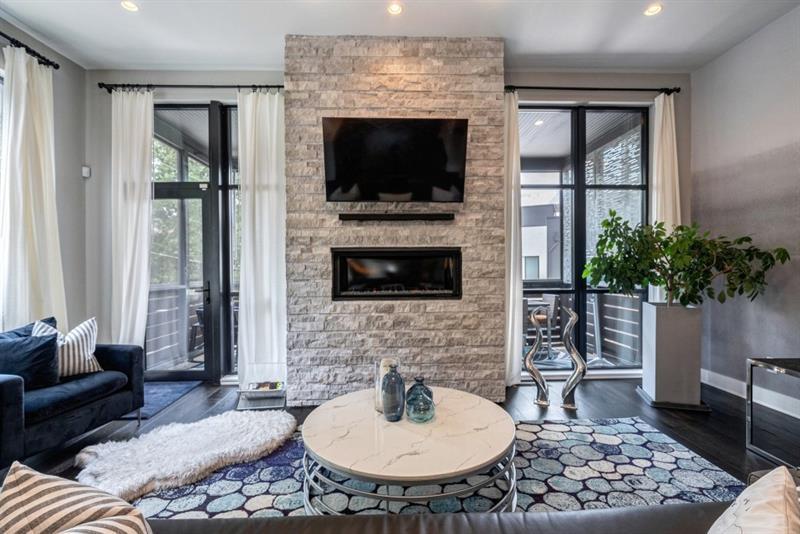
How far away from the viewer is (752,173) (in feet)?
10.3

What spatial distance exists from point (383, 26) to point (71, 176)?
328cm

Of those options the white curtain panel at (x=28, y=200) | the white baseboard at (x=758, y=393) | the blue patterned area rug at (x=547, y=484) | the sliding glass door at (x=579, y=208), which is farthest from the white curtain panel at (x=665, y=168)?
the white curtain panel at (x=28, y=200)

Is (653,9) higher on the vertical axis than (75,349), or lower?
higher

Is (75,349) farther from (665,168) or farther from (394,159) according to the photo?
(665,168)

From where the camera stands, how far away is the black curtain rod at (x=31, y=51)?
281 cm

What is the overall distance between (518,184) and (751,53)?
2241mm

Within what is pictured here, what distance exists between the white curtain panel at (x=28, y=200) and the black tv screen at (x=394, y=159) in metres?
2.37

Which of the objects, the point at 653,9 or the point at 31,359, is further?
the point at 653,9

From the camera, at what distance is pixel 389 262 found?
327 centimetres

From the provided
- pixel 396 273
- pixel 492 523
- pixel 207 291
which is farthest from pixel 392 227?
pixel 492 523

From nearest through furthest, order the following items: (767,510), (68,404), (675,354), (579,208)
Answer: (767,510) < (68,404) < (675,354) < (579,208)

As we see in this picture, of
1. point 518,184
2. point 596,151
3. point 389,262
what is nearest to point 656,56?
point 596,151

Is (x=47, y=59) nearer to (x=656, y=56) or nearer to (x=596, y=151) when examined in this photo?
(x=596, y=151)

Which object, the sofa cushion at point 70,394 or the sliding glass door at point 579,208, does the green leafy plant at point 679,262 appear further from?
the sofa cushion at point 70,394
